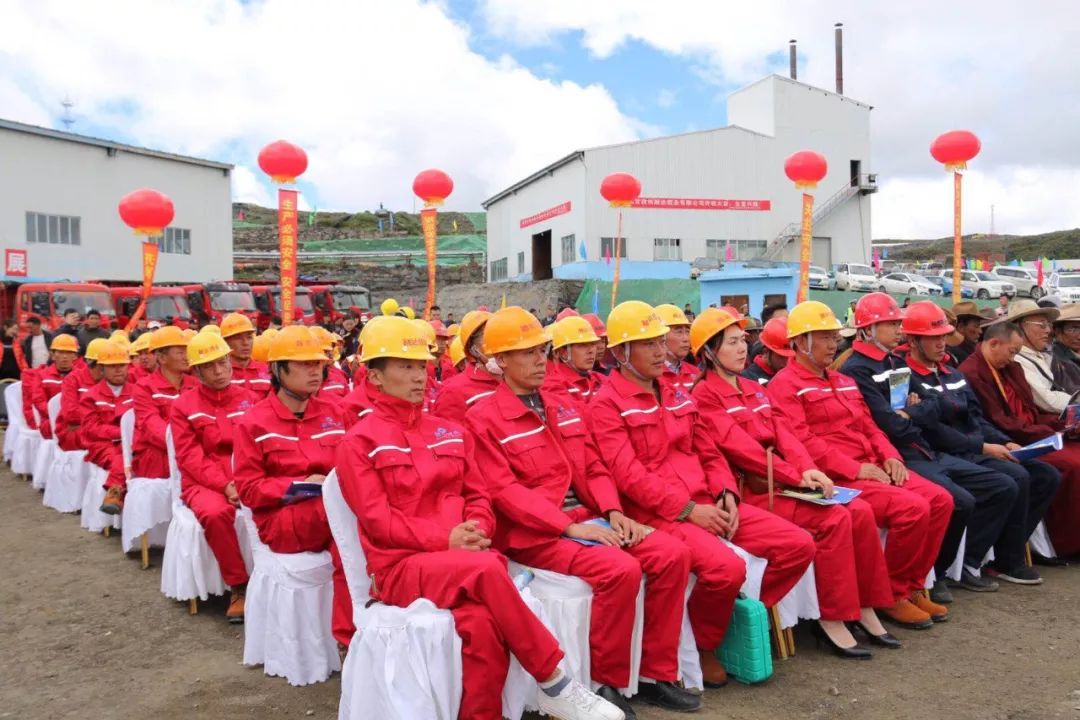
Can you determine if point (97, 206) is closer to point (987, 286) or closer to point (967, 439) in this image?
point (967, 439)

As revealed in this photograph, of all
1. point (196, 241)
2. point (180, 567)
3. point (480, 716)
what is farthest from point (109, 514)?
point (196, 241)

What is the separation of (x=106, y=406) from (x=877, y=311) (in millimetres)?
6228

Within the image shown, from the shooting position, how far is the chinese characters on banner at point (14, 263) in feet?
76.3

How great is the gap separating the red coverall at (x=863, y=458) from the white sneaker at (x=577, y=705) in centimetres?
223

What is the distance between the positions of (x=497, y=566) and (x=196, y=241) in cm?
2849

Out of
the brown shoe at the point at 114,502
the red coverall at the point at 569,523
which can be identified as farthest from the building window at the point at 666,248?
the red coverall at the point at 569,523

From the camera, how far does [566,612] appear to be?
3492mm

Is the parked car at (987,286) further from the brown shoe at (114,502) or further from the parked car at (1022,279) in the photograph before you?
the brown shoe at (114,502)

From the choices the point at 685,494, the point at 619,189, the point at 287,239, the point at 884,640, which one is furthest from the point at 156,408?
the point at 619,189

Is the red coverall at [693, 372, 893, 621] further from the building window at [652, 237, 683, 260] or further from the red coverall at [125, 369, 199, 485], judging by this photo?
the building window at [652, 237, 683, 260]

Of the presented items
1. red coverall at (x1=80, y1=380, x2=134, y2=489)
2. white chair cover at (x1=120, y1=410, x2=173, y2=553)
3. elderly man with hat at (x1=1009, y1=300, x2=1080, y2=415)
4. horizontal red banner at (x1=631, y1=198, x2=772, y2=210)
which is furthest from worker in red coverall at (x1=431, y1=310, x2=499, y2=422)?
horizontal red banner at (x1=631, y1=198, x2=772, y2=210)

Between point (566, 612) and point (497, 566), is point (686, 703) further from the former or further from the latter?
point (497, 566)

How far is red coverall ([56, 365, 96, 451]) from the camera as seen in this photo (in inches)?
290

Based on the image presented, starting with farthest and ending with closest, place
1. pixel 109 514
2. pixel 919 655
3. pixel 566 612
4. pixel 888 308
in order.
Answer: pixel 109 514 → pixel 888 308 → pixel 919 655 → pixel 566 612
